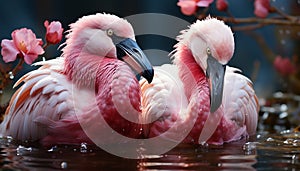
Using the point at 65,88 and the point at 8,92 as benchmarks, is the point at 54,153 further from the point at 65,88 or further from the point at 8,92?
the point at 8,92

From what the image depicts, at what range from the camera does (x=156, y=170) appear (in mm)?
2947

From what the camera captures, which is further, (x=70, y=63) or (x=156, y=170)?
(x=70, y=63)

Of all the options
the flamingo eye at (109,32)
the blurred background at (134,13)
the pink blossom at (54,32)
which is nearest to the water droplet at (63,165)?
the flamingo eye at (109,32)

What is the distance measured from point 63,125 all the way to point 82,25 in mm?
648

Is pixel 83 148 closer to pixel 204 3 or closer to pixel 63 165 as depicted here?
pixel 63 165

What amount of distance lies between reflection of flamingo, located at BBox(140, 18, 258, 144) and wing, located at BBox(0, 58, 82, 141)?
1.70 ft

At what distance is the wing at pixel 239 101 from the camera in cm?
415

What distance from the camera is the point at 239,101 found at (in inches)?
165

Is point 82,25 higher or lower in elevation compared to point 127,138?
higher

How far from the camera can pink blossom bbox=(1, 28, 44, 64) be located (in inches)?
158

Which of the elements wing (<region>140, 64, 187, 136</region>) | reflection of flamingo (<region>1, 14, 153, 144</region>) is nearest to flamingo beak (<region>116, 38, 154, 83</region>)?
reflection of flamingo (<region>1, 14, 153, 144</region>)

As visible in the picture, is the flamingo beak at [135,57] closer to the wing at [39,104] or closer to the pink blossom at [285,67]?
the wing at [39,104]

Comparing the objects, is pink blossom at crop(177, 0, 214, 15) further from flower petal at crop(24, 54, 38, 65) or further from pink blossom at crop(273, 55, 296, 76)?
pink blossom at crop(273, 55, 296, 76)

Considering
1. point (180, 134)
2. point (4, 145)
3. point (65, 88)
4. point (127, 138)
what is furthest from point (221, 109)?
point (4, 145)
